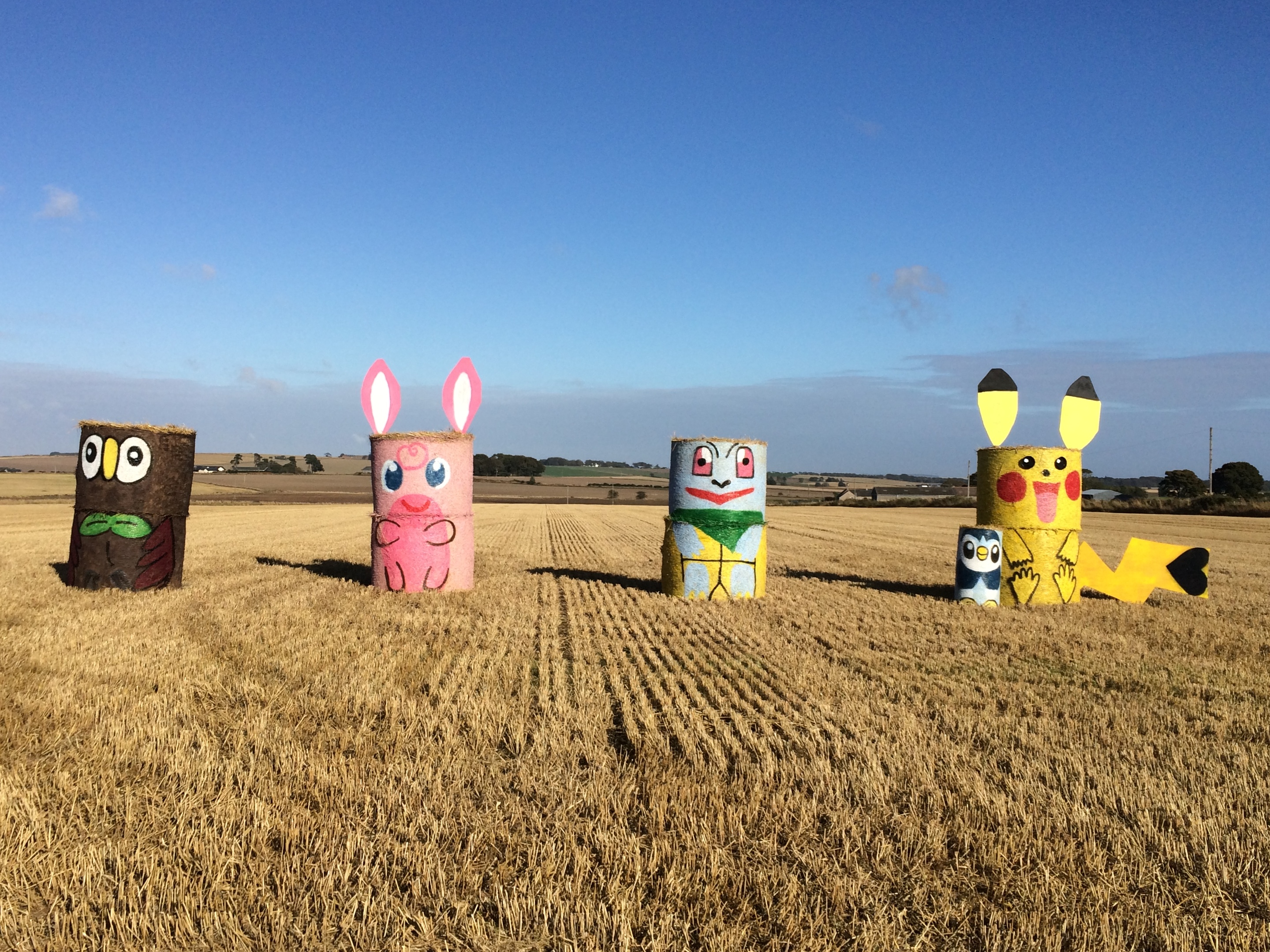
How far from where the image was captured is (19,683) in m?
6.82

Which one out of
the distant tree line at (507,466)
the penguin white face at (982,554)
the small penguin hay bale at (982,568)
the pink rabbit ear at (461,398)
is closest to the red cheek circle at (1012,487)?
the small penguin hay bale at (982,568)

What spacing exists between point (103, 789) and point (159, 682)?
2.54 meters

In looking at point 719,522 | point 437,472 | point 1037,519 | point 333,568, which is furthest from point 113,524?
point 1037,519

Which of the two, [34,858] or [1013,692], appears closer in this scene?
[34,858]

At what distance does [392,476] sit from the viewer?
42.2 ft

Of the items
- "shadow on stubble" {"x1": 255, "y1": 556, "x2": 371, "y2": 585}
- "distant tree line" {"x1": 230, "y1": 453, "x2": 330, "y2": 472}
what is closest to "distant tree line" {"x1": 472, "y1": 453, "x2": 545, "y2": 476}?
"distant tree line" {"x1": 230, "y1": 453, "x2": 330, "y2": 472}

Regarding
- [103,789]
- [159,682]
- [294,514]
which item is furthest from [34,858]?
[294,514]

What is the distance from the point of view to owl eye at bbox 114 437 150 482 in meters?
12.0

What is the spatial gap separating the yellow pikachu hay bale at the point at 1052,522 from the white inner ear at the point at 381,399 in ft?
30.3

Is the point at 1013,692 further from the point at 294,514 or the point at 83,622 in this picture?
the point at 294,514

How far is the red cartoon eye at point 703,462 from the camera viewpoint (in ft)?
41.7

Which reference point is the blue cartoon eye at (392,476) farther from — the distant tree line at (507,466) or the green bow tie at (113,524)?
the distant tree line at (507,466)

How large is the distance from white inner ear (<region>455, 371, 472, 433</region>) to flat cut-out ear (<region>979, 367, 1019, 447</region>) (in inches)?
312

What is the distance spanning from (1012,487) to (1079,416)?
1724 millimetres
